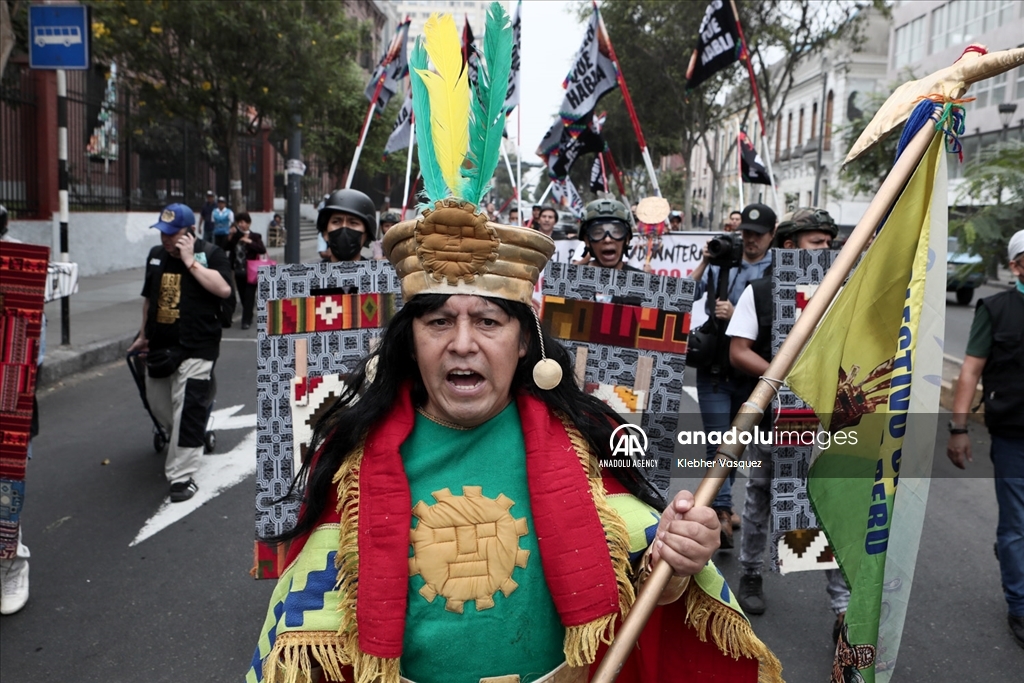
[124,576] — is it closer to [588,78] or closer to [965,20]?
[588,78]

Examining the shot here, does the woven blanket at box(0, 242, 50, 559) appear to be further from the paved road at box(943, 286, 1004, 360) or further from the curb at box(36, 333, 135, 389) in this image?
the paved road at box(943, 286, 1004, 360)

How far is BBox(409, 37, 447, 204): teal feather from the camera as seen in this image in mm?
2035

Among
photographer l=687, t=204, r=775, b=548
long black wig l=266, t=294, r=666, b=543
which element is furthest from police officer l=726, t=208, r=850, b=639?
long black wig l=266, t=294, r=666, b=543

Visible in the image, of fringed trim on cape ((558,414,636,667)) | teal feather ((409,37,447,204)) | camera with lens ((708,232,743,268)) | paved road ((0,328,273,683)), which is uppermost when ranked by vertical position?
teal feather ((409,37,447,204))

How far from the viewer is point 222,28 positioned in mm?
15930

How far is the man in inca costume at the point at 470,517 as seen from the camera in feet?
6.28

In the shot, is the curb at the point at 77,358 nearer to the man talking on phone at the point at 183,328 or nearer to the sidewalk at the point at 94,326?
the sidewalk at the point at 94,326

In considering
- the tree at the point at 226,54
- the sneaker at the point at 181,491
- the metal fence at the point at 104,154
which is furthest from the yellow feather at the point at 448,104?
the tree at the point at 226,54

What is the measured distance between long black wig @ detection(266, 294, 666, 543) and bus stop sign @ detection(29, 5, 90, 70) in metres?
8.93

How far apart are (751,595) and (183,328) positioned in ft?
13.2

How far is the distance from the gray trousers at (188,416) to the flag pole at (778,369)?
4.65 meters

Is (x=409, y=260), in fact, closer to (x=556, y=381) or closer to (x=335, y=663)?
(x=556, y=381)

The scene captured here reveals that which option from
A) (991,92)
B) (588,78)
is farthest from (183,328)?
(991,92)

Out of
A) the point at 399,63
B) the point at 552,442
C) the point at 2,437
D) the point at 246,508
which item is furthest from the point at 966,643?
the point at 399,63
